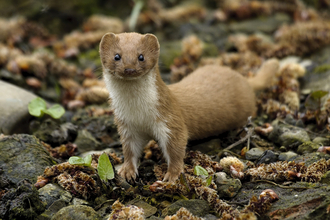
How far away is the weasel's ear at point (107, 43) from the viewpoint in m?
4.09

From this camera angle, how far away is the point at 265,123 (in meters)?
5.73

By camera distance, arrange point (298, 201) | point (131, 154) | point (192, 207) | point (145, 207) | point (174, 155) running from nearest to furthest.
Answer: point (298, 201) < point (192, 207) < point (145, 207) < point (174, 155) < point (131, 154)

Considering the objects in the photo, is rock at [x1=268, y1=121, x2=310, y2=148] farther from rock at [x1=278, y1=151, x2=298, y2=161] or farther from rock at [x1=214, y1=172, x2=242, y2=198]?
rock at [x1=214, y1=172, x2=242, y2=198]

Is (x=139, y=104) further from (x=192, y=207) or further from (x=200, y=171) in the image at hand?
(x=192, y=207)

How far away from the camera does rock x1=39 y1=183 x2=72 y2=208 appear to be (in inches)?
151

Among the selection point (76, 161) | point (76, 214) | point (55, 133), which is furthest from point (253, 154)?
point (55, 133)

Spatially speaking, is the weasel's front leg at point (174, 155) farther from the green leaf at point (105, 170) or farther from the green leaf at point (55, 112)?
the green leaf at point (55, 112)

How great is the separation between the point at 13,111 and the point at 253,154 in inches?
136

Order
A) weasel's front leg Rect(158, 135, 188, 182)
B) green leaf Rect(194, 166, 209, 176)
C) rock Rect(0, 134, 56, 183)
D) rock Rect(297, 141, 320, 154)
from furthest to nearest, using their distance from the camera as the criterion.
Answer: rock Rect(297, 141, 320, 154) → weasel's front leg Rect(158, 135, 188, 182) → rock Rect(0, 134, 56, 183) → green leaf Rect(194, 166, 209, 176)

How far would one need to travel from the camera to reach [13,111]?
548 centimetres

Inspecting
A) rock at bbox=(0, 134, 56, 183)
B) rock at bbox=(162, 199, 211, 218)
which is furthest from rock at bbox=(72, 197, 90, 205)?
rock at bbox=(162, 199, 211, 218)

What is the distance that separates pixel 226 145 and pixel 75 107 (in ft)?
9.68

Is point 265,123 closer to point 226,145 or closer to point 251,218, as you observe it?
point 226,145

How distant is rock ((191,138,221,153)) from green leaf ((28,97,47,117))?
2269 millimetres
